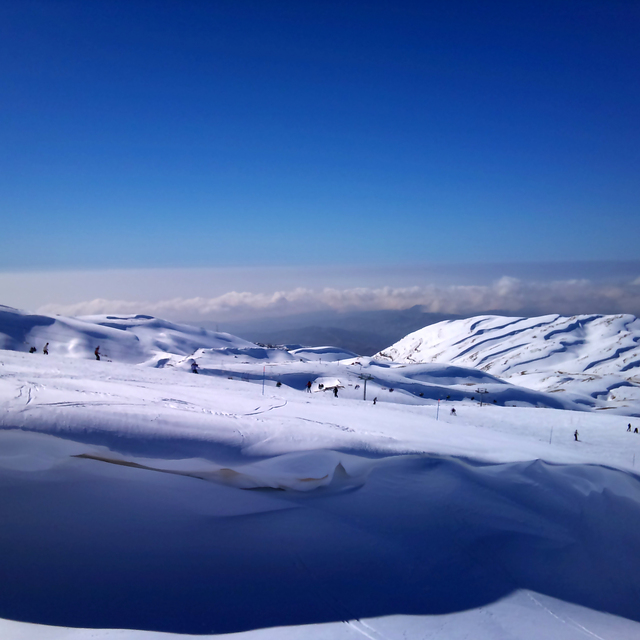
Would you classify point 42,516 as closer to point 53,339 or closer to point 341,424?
point 341,424

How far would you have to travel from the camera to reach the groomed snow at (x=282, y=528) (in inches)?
183

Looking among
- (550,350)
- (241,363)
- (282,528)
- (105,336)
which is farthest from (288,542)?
(550,350)

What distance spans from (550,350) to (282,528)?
436ft

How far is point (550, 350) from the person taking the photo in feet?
396

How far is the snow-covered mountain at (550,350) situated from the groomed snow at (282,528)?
68833mm

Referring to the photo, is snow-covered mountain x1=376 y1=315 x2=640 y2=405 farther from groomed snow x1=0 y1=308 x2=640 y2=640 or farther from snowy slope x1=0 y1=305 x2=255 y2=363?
groomed snow x1=0 y1=308 x2=640 y2=640

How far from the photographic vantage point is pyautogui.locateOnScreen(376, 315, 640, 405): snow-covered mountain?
74125 millimetres

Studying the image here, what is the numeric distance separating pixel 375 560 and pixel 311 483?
5.54 ft

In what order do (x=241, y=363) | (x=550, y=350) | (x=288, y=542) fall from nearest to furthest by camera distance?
(x=288, y=542) < (x=241, y=363) < (x=550, y=350)

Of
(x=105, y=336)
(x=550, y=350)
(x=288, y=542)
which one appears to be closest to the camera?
(x=288, y=542)

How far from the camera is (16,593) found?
4367 mm

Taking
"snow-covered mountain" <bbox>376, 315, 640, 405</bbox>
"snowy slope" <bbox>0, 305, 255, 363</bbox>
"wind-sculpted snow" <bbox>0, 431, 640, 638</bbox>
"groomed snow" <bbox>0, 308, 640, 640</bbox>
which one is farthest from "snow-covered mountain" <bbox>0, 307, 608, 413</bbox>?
"wind-sculpted snow" <bbox>0, 431, 640, 638</bbox>

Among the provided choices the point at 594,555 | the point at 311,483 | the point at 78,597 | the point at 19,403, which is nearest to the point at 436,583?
the point at 311,483

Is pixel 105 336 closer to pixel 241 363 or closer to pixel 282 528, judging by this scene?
pixel 241 363
